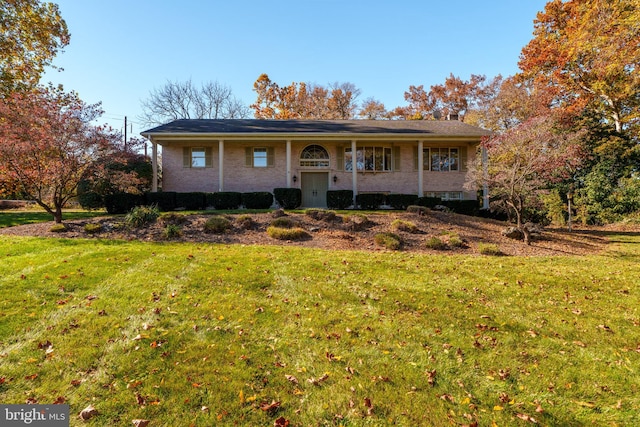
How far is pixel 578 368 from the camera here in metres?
3.27

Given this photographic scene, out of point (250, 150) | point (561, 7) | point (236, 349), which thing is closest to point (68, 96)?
point (250, 150)

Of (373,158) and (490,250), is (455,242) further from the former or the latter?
(373,158)

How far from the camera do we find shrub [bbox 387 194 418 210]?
15.0 meters

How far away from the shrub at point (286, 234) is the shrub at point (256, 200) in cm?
517

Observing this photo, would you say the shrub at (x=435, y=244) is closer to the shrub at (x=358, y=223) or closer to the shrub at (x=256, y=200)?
the shrub at (x=358, y=223)

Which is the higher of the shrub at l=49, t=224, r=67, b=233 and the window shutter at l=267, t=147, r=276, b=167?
the window shutter at l=267, t=147, r=276, b=167

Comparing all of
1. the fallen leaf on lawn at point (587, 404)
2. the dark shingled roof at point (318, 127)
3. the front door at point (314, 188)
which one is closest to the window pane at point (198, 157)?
the dark shingled roof at point (318, 127)

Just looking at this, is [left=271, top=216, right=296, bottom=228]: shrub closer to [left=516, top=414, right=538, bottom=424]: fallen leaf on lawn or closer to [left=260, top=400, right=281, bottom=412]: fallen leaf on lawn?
[left=260, top=400, right=281, bottom=412]: fallen leaf on lawn

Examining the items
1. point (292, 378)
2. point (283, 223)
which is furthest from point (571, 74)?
point (292, 378)

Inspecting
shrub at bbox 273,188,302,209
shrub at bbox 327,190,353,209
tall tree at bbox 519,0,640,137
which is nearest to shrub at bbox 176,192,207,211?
shrub at bbox 273,188,302,209

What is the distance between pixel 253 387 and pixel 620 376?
366 cm

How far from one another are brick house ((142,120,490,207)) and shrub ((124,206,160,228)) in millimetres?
5957

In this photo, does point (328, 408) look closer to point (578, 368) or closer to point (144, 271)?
point (578, 368)

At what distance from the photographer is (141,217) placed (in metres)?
10.1
